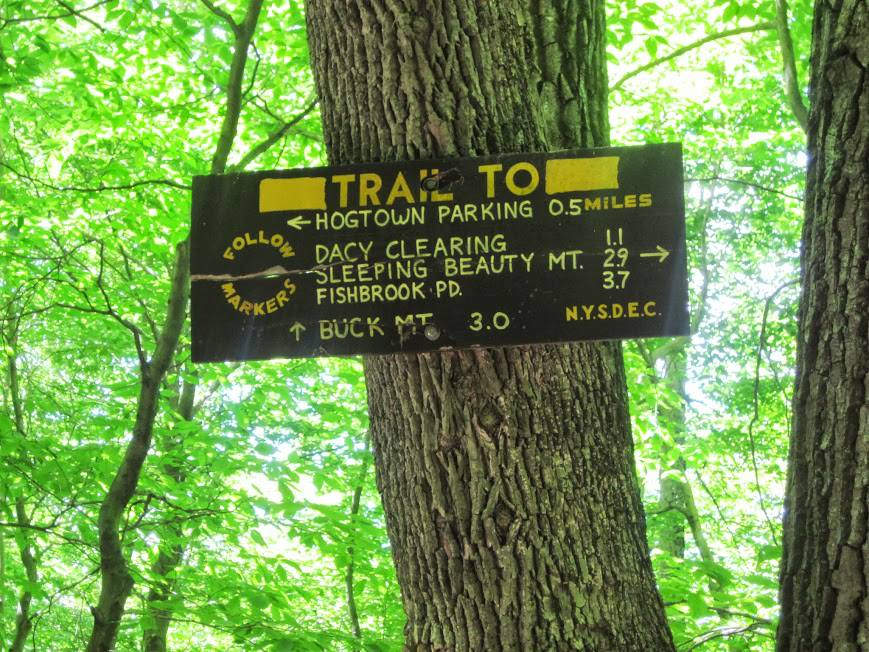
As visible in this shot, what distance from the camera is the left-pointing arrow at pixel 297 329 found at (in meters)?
1.50

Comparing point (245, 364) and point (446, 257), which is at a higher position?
point (245, 364)

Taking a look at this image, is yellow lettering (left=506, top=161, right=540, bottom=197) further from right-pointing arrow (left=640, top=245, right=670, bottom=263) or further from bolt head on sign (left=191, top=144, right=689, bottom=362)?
right-pointing arrow (left=640, top=245, right=670, bottom=263)

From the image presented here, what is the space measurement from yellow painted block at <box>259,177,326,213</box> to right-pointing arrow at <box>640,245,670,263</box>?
2.05 ft

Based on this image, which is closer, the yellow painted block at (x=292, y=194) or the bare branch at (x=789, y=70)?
the yellow painted block at (x=292, y=194)

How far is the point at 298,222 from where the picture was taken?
1525 millimetres

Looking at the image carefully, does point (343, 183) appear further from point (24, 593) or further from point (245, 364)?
point (245, 364)

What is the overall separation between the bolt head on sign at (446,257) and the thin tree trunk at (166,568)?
1.92 metres

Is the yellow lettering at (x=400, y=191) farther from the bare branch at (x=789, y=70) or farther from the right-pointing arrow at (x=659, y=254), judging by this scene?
the bare branch at (x=789, y=70)

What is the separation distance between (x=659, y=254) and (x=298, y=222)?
2.27ft

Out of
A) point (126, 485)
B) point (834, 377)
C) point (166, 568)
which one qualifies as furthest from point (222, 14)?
point (166, 568)

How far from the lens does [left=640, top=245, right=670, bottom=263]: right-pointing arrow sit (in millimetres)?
1424

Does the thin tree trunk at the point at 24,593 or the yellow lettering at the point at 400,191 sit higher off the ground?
the yellow lettering at the point at 400,191

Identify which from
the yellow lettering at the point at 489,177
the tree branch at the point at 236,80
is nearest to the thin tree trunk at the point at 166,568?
the tree branch at the point at 236,80

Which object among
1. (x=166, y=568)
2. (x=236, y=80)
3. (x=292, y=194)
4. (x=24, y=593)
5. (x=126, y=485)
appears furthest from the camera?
(x=166, y=568)
